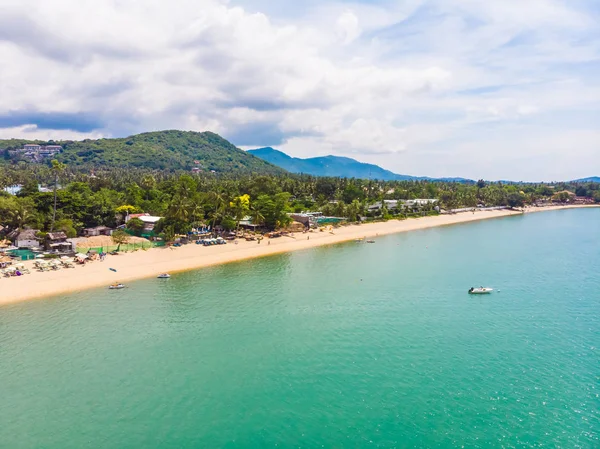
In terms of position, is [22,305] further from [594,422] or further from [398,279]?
[594,422]

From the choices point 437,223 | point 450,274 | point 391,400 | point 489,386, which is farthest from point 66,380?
point 437,223

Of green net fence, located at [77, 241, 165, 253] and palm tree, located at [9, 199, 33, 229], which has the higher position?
palm tree, located at [9, 199, 33, 229]

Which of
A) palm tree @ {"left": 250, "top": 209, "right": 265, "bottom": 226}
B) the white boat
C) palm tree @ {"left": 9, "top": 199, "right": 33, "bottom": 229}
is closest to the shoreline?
palm tree @ {"left": 250, "top": 209, "right": 265, "bottom": 226}

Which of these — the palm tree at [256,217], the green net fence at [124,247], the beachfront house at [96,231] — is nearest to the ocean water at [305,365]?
the green net fence at [124,247]

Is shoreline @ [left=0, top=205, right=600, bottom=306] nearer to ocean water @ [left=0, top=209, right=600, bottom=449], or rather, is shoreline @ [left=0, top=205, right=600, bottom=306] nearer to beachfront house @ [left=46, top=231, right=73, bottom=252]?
ocean water @ [left=0, top=209, right=600, bottom=449]

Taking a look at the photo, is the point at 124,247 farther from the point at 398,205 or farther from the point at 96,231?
the point at 398,205

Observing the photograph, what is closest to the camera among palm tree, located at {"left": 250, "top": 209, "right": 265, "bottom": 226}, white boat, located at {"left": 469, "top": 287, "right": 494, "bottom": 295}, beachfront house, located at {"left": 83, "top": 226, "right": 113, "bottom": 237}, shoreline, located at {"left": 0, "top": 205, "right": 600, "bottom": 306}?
shoreline, located at {"left": 0, "top": 205, "right": 600, "bottom": 306}

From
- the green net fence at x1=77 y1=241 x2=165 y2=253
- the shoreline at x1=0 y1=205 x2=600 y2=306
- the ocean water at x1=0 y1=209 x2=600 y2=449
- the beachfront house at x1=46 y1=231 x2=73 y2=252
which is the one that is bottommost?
the ocean water at x1=0 y1=209 x2=600 y2=449

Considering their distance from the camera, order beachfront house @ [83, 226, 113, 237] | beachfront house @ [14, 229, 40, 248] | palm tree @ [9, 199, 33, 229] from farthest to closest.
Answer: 1. beachfront house @ [83, 226, 113, 237]
2. palm tree @ [9, 199, 33, 229]
3. beachfront house @ [14, 229, 40, 248]
